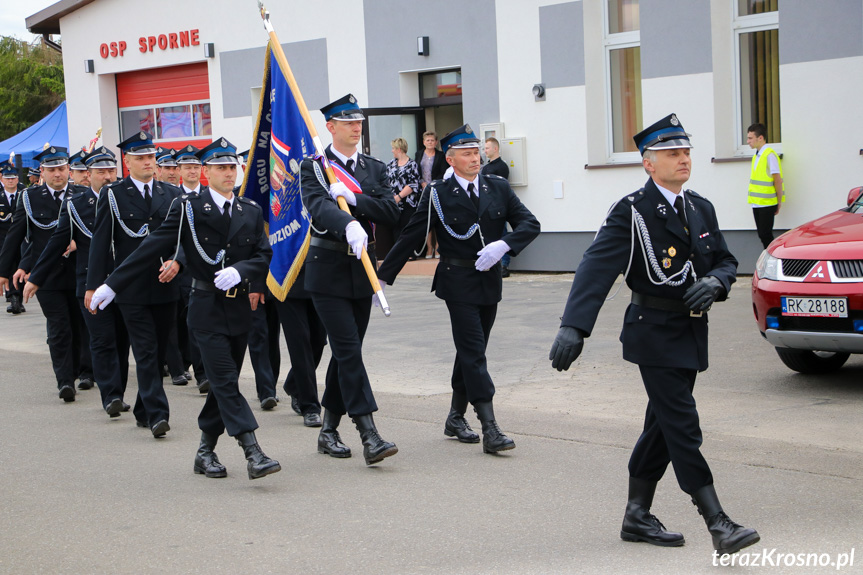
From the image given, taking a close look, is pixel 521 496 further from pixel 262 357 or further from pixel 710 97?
pixel 710 97

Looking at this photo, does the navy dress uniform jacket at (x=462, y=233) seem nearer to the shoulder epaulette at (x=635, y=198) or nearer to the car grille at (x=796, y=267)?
the shoulder epaulette at (x=635, y=198)

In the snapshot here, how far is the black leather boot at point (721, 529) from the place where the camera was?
15.4 feet

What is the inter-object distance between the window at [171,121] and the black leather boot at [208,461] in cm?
1680

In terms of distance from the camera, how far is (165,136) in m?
24.4

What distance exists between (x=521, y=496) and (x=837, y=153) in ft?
32.4

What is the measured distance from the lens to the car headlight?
28.1ft

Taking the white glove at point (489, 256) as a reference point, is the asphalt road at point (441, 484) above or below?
below

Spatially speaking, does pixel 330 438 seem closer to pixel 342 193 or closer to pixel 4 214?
pixel 342 193

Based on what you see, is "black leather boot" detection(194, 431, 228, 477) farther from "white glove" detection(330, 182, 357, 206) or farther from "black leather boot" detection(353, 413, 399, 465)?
"white glove" detection(330, 182, 357, 206)

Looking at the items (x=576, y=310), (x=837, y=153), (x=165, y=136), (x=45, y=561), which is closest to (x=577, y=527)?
(x=576, y=310)

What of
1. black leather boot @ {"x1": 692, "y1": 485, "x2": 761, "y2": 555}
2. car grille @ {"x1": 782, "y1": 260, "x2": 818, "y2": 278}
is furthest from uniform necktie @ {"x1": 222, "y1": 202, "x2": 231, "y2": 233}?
car grille @ {"x1": 782, "y1": 260, "x2": 818, "y2": 278}

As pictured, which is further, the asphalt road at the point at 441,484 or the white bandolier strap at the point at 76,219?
the white bandolier strap at the point at 76,219

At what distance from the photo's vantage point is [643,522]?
513cm
